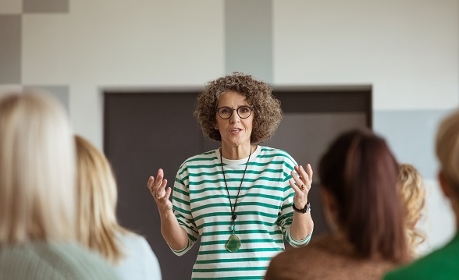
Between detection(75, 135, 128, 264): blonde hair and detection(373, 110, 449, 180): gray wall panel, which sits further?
detection(373, 110, 449, 180): gray wall panel

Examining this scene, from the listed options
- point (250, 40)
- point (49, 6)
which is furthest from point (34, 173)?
point (49, 6)

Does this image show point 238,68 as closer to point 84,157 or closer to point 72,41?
point 72,41

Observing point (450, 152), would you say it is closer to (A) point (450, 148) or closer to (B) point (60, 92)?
(A) point (450, 148)

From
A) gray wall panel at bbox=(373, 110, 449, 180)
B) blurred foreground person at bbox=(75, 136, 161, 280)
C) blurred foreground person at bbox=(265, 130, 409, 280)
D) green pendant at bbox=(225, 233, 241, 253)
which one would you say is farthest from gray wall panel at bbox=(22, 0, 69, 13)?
blurred foreground person at bbox=(265, 130, 409, 280)

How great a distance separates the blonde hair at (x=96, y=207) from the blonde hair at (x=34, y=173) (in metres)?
0.40

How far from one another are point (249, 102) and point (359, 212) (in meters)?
1.30

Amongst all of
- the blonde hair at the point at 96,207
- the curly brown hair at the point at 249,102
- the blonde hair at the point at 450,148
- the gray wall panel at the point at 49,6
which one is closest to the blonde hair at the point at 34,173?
the blonde hair at the point at 96,207

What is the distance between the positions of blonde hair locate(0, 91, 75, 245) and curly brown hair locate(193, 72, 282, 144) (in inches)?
60.9

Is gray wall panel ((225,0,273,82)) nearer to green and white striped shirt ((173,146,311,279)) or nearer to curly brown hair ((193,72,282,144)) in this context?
curly brown hair ((193,72,282,144))

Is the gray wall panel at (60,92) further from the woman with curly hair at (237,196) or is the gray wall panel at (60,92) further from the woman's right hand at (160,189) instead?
the woman's right hand at (160,189)

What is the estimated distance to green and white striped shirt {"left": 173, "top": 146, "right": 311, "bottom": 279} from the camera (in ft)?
8.27

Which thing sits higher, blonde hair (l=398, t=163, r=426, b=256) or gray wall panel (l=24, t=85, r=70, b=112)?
gray wall panel (l=24, t=85, r=70, b=112)

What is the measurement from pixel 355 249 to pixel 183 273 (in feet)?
9.02

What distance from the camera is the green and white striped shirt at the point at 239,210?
2520mm
